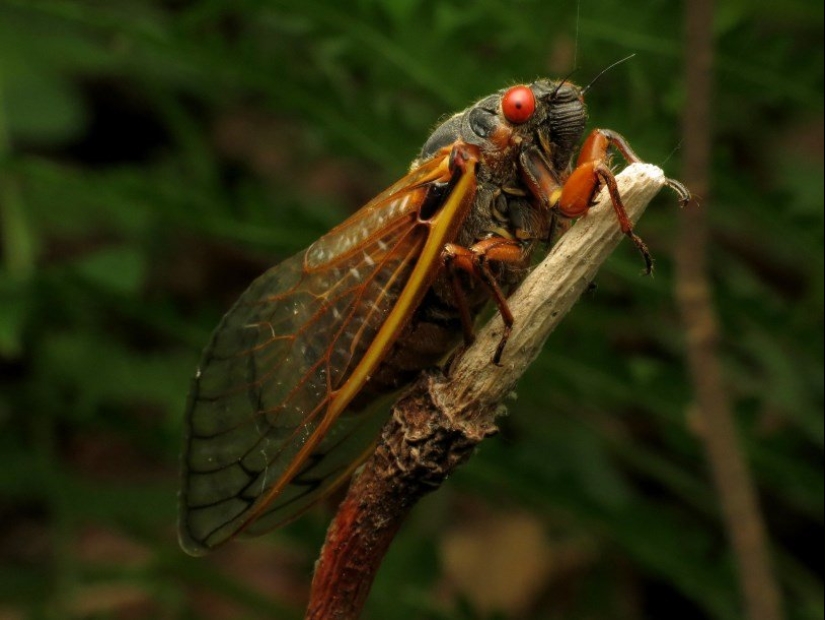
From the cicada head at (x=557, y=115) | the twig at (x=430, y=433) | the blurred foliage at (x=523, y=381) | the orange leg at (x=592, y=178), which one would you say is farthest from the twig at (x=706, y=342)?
the twig at (x=430, y=433)

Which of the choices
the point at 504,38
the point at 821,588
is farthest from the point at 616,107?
the point at 821,588

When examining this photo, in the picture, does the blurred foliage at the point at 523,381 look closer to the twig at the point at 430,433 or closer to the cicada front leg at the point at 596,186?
the cicada front leg at the point at 596,186

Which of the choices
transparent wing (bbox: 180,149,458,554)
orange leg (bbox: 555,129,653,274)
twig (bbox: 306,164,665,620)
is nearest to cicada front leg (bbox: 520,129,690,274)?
orange leg (bbox: 555,129,653,274)

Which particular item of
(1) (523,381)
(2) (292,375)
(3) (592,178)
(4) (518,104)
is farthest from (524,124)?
(1) (523,381)

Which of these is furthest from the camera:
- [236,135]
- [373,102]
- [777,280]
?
[236,135]

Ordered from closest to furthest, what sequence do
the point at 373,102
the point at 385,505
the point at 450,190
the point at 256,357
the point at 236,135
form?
1. the point at 385,505
2. the point at 450,190
3. the point at 256,357
4. the point at 373,102
5. the point at 236,135

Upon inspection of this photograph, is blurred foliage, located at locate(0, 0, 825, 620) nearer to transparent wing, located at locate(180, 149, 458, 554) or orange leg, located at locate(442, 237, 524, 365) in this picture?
orange leg, located at locate(442, 237, 524, 365)

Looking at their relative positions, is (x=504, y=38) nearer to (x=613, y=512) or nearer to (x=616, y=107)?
(x=616, y=107)
